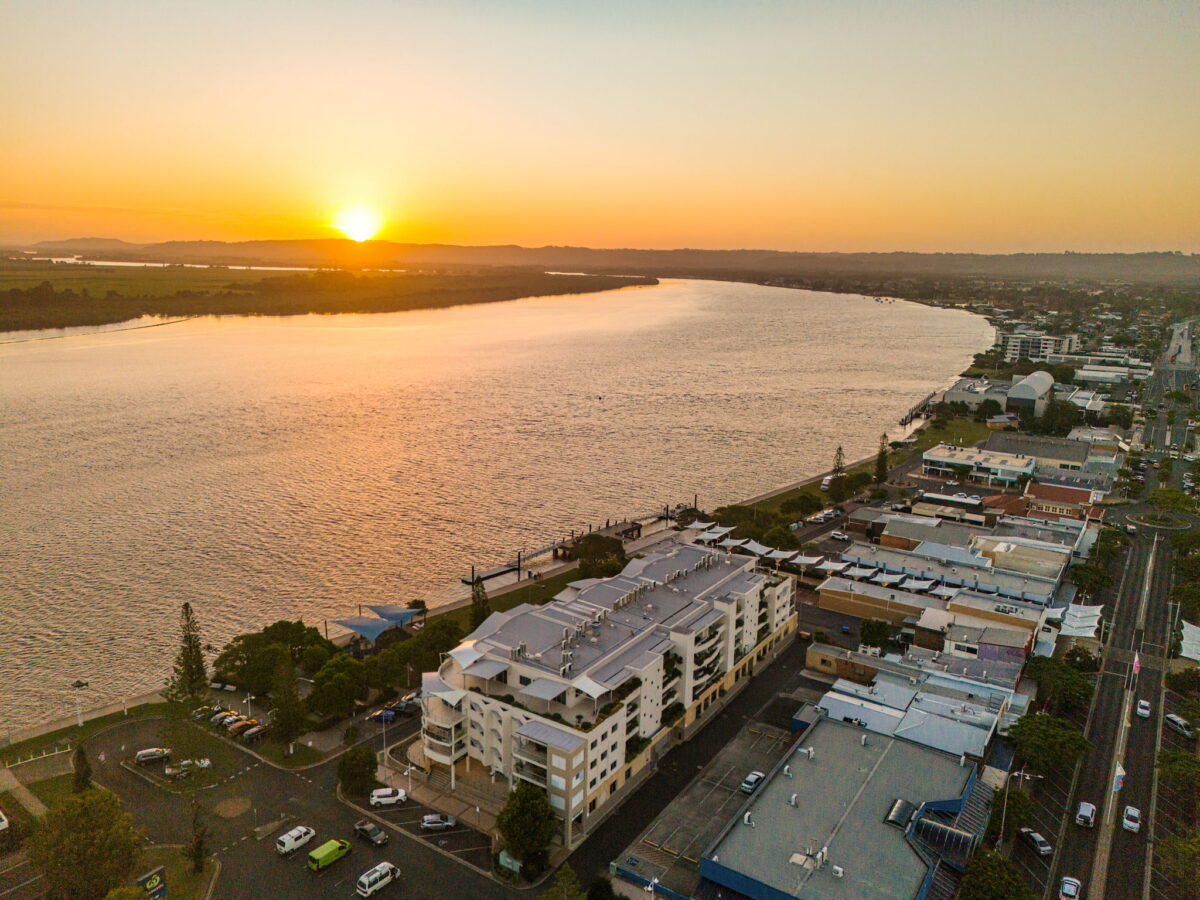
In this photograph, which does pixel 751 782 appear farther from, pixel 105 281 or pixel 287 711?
pixel 105 281

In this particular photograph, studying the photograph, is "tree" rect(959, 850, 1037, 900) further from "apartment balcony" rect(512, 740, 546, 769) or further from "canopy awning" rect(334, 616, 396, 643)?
"canopy awning" rect(334, 616, 396, 643)

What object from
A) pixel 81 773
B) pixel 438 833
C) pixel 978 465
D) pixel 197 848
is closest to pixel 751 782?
pixel 438 833

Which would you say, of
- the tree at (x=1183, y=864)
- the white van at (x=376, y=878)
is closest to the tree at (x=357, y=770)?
the white van at (x=376, y=878)

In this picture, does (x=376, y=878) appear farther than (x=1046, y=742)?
No

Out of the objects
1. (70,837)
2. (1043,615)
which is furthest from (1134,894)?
(70,837)

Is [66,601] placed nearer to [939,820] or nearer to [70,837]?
[70,837]

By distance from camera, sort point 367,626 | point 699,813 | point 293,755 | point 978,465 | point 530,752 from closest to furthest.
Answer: point 530,752, point 699,813, point 293,755, point 367,626, point 978,465
